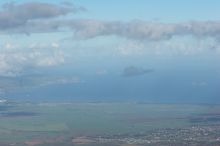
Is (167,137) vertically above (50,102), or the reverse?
(50,102)

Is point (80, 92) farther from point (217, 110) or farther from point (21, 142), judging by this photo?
point (21, 142)

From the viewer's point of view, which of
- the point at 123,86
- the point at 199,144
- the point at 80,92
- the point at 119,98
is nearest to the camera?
the point at 199,144

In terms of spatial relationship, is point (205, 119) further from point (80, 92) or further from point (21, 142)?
point (80, 92)

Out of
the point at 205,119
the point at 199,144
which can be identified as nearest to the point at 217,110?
the point at 205,119

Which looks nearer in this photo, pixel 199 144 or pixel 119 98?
pixel 199 144

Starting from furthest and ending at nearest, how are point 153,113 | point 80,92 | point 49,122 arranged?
point 80,92 → point 153,113 → point 49,122

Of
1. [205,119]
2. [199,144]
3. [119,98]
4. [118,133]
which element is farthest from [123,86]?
[199,144]
